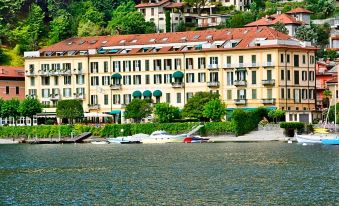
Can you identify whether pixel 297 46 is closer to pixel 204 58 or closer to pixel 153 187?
pixel 204 58

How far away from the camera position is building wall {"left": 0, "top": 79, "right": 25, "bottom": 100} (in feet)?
550

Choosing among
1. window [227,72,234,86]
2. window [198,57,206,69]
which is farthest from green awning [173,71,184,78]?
window [227,72,234,86]

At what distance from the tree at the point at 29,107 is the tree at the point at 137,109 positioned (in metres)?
14.3

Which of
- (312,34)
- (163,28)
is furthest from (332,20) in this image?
(163,28)

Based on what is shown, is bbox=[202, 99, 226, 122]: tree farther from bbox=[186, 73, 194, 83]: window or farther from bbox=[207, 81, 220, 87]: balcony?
bbox=[186, 73, 194, 83]: window

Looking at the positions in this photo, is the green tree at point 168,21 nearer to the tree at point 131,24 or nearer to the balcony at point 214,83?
the tree at point 131,24

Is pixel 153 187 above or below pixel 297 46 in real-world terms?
below

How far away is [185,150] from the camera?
11538cm

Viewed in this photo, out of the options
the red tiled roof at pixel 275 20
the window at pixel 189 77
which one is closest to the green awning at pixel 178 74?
the window at pixel 189 77

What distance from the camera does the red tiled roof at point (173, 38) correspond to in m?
150

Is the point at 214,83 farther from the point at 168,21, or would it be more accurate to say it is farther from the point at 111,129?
the point at 168,21

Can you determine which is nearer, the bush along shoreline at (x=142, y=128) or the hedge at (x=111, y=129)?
the bush along shoreline at (x=142, y=128)

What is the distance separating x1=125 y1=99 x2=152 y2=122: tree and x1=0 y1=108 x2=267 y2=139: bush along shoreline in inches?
95.8

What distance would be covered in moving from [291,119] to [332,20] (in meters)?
53.6
